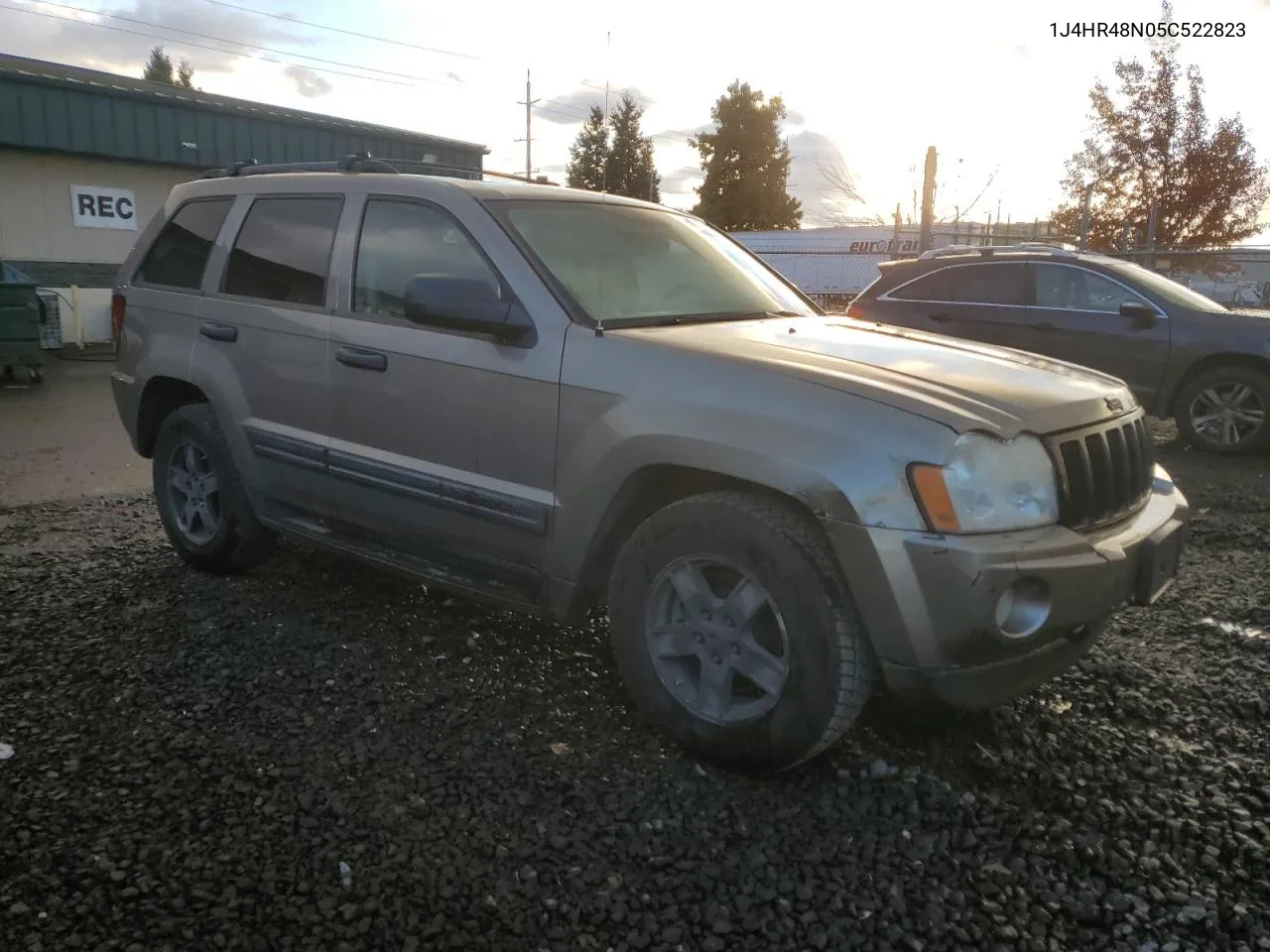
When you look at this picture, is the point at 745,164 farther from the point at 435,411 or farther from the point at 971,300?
the point at 435,411

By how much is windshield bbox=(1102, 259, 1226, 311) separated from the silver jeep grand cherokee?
5.55 meters

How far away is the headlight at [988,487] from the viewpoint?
8.36ft

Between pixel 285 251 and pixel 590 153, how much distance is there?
52771 mm

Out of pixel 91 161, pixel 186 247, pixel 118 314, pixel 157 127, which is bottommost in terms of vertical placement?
pixel 118 314

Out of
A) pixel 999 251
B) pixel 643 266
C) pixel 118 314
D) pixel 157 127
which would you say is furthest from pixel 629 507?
pixel 157 127

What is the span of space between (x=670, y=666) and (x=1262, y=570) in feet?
11.7

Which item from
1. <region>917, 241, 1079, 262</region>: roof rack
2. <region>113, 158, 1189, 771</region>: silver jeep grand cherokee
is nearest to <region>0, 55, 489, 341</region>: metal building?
<region>917, 241, 1079, 262</region>: roof rack

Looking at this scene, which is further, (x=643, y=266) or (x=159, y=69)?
(x=159, y=69)

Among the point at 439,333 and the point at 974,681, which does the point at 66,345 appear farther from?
the point at 974,681

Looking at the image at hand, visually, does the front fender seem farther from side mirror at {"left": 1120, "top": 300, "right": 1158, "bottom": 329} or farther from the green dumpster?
A: the green dumpster

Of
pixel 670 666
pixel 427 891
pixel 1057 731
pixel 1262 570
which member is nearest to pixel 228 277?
pixel 670 666

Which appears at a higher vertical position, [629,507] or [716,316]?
[716,316]

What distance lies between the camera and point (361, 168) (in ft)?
13.7

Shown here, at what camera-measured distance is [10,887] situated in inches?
93.4
